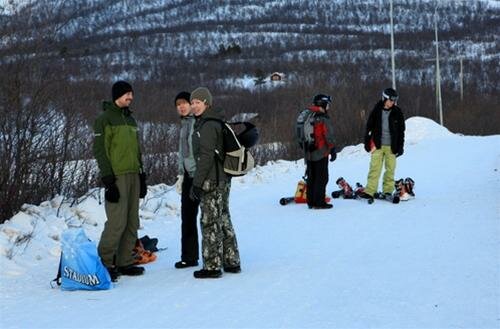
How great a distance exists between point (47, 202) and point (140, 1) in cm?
15155

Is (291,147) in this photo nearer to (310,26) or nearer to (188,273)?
(188,273)

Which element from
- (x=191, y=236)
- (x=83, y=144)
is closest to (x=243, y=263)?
(x=191, y=236)

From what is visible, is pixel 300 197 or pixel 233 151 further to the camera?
pixel 300 197

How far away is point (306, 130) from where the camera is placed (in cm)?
1117

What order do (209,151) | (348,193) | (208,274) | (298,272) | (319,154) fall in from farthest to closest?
1. (348,193)
2. (319,154)
3. (298,272)
4. (208,274)
5. (209,151)

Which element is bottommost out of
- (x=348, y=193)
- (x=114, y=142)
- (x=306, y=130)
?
(x=348, y=193)

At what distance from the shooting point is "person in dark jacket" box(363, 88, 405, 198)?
38.6 feet

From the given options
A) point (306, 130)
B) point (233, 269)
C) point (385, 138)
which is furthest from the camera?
point (385, 138)

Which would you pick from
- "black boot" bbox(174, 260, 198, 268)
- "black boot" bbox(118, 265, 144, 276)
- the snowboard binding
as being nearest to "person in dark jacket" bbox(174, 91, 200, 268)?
"black boot" bbox(174, 260, 198, 268)

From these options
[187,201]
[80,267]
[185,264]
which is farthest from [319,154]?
[80,267]

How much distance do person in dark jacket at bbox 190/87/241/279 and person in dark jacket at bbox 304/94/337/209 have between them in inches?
170

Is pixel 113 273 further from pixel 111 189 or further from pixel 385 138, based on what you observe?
pixel 385 138

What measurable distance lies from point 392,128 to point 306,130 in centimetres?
161

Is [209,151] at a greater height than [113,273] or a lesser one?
greater
